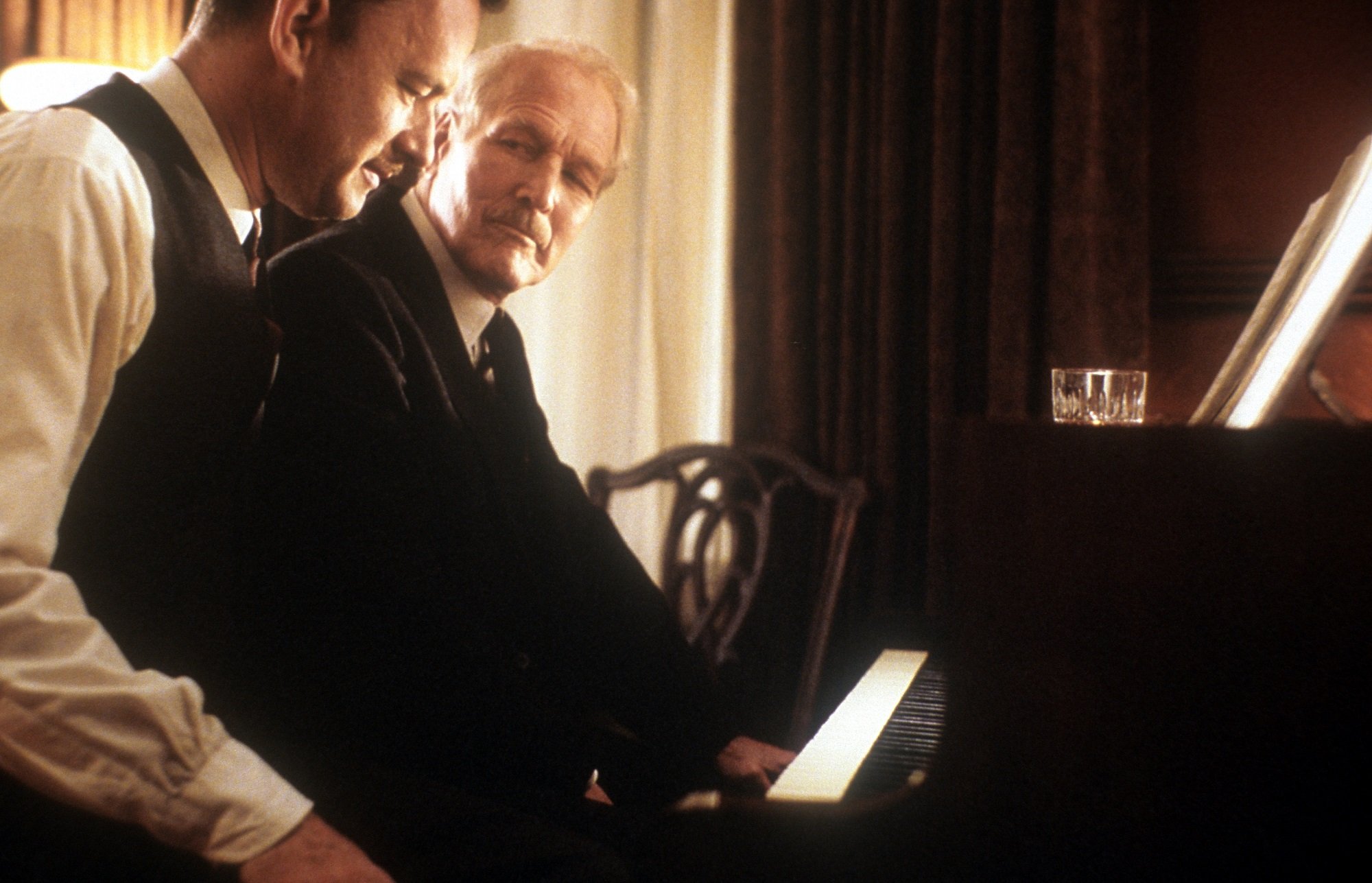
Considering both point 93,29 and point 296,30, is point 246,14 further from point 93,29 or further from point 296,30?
point 93,29

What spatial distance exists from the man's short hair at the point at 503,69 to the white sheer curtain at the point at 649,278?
0.63m

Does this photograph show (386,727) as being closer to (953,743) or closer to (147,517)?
(147,517)

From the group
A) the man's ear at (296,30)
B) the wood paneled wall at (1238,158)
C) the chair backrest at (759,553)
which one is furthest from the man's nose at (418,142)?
the wood paneled wall at (1238,158)

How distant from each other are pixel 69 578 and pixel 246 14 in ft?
1.83

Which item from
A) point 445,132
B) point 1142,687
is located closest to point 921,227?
point 445,132

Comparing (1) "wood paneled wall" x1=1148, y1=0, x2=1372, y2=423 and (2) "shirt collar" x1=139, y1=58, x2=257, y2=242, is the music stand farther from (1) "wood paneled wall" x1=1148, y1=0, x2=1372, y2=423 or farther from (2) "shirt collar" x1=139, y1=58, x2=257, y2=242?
(2) "shirt collar" x1=139, y1=58, x2=257, y2=242

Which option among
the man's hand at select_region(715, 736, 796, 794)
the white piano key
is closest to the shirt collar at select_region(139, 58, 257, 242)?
the white piano key

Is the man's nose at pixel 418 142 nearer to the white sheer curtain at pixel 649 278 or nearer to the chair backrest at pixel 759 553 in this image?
the chair backrest at pixel 759 553

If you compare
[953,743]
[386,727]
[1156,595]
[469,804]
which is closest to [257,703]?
[386,727]

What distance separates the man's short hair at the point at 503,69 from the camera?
1.49 metres

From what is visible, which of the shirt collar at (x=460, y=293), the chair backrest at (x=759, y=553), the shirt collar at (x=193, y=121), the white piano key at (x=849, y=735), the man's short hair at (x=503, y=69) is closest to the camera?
the white piano key at (x=849, y=735)

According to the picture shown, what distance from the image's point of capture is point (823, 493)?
1805 mm

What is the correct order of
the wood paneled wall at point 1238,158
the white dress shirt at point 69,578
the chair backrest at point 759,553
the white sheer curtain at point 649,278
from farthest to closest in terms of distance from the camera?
the white sheer curtain at point 649,278
the chair backrest at point 759,553
the wood paneled wall at point 1238,158
the white dress shirt at point 69,578

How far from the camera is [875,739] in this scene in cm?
90
